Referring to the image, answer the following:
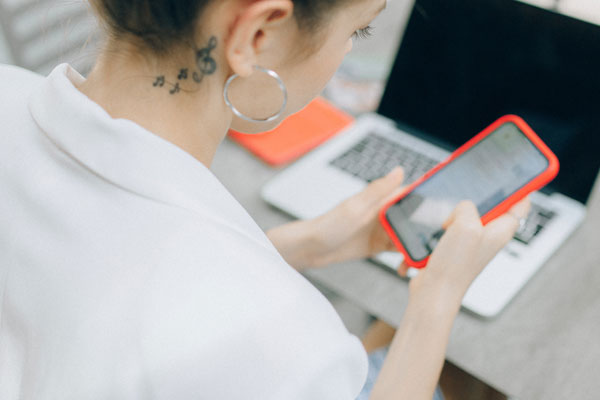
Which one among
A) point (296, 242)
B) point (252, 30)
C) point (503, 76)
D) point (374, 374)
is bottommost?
point (374, 374)

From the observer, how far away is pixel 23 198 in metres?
0.45

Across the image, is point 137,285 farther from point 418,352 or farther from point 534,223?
point 534,223

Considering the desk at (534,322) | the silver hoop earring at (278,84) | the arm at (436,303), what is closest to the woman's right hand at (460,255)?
the arm at (436,303)

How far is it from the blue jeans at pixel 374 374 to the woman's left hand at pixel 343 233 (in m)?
0.16

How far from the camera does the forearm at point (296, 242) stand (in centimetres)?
75

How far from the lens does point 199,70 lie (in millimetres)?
452

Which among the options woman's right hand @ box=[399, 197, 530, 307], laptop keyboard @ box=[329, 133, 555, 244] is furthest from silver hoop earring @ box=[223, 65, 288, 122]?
laptop keyboard @ box=[329, 133, 555, 244]

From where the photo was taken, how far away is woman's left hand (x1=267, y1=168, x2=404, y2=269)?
0.75 metres

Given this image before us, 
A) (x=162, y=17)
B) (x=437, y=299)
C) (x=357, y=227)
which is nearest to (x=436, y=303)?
(x=437, y=299)

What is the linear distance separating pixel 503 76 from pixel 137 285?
0.68 metres

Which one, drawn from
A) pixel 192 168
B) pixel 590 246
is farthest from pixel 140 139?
pixel 590 246

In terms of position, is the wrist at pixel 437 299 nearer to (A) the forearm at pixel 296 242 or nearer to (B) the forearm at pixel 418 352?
(B) the forearm at pixel 418 352

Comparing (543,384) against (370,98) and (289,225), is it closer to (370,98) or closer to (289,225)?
(289,225)

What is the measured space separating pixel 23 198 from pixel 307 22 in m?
0.29
